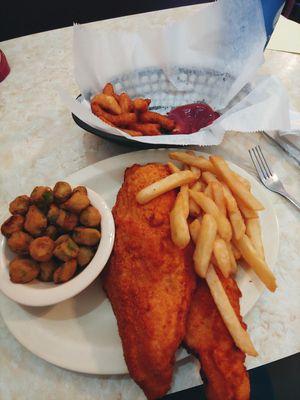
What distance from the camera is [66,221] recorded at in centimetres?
99

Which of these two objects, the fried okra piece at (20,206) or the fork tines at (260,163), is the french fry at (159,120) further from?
the fried okra piece at (20,206)

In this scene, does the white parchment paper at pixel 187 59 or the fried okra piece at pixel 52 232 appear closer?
the fried okra piece at pixel 52 232

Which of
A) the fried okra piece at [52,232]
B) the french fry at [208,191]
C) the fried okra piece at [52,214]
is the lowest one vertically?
the fried okra piece at [52,232]

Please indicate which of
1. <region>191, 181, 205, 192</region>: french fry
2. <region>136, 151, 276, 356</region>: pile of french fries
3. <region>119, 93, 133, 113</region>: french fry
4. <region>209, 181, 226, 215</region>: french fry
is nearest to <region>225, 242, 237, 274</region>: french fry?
<region>136, 151, 276, 356</region>: pile of french fries

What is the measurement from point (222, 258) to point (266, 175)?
51cm

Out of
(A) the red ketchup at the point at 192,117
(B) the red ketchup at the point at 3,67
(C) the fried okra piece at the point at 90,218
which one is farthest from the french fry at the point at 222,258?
(B) the red ketchup at the point at 3,67

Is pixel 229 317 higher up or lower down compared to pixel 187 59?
lower down

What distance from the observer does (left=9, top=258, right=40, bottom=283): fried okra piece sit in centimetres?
91

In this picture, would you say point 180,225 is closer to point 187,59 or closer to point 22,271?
point 22,271

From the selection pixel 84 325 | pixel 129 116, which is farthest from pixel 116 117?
pixel 84 325

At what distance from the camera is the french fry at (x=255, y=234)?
1029 mm

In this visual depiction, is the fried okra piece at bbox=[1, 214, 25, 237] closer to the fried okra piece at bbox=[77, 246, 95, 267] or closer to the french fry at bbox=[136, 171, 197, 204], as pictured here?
the fried okra piece at bbox=[77, 246, 95, 267]

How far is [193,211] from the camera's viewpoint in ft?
3.52

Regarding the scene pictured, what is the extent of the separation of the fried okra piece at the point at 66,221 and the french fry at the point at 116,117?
433 mm
